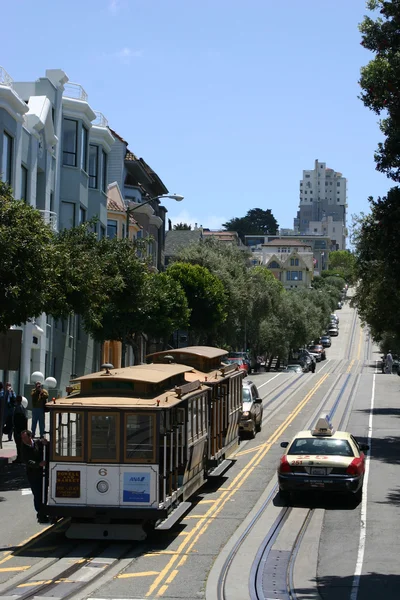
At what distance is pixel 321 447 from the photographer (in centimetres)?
1992

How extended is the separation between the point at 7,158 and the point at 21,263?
13.7 metres

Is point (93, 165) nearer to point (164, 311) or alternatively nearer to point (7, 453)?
point (164, 311)

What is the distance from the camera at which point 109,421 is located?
586 inches

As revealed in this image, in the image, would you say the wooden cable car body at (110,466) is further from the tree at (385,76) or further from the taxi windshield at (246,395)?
the taxi windshield at (246,395)

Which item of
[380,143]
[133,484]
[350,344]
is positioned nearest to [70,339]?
[380,143]

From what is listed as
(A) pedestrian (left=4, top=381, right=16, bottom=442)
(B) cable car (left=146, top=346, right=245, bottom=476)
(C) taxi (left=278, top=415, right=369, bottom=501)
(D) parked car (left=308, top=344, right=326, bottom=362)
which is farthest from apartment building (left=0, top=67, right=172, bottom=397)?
(D) parked car (left=308, top=344, right=326, bottom=362)

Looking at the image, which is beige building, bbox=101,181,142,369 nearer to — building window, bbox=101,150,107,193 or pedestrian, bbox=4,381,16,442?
building window, bbox=101,150,107,193

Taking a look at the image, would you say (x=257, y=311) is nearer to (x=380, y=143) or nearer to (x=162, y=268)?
(x=162, y=268)

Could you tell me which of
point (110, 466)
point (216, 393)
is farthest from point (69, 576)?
point (216, 393)

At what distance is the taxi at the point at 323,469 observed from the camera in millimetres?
18766

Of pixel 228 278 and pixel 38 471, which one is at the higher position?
pixel 228 278

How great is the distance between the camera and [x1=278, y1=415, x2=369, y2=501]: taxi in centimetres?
1877

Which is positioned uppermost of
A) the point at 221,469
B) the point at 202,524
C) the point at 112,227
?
the point at 112,227

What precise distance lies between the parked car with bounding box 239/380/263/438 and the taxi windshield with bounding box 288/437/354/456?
8.49 metres
